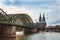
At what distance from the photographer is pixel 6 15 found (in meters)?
14.4

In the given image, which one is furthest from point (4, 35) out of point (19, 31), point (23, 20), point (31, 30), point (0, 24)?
point (23, 20)

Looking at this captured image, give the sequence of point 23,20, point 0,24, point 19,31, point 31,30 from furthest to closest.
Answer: point 23,20
point 31,30
point 19,31
point 0,24

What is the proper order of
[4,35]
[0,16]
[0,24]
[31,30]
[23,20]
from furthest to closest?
[23,20]
[31,30]
[0,16]
[4,35]
[0,24]

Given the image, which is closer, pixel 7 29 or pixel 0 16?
pixel 7 29

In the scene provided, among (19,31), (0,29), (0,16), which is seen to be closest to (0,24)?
(0,29)

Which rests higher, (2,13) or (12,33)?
(2,13)

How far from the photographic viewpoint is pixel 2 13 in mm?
14359

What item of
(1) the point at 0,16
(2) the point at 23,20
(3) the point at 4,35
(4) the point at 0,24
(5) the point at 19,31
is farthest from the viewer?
(2) the point at 23,20

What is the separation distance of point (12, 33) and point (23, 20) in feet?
27.9

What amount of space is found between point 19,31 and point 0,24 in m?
4.88

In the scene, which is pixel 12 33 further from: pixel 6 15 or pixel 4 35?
pixel 6 15

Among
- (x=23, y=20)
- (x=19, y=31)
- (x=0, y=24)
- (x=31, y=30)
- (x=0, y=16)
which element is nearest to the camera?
(x=0, y=24)

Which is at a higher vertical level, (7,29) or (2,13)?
(2,13)

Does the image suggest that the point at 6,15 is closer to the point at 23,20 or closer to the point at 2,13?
the point at 2,13
